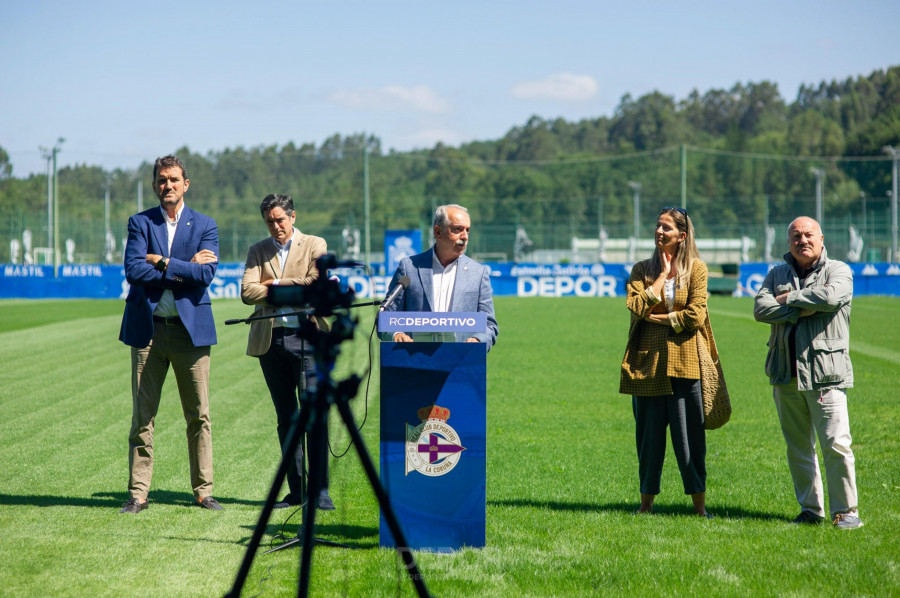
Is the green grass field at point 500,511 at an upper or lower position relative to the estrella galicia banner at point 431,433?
lower

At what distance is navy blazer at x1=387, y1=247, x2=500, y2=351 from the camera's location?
5527 mm

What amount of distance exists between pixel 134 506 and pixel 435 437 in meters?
2.30

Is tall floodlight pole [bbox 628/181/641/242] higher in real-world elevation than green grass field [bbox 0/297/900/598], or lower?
higher

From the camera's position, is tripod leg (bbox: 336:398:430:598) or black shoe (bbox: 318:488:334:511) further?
black shoe (bbox: 318:488:334:511)

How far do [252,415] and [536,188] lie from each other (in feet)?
222

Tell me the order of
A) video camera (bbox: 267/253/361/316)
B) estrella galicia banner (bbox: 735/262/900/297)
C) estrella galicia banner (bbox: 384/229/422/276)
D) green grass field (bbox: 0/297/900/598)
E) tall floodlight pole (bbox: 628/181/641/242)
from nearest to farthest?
video camera (bbox: 267/253/361/316)
green grass field (bbox: 0/297/900/598)
estrella galicia banner (bbox: 384/229/422/276)
estrella galicia banner (bbox: 735/262/900/297)
tall floodlight pole (bbox: 628/181/641/242)

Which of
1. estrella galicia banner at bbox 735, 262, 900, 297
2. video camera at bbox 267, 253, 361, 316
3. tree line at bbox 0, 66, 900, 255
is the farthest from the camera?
tree line at bbox 0, 66, 900, 255

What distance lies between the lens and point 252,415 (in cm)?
1012

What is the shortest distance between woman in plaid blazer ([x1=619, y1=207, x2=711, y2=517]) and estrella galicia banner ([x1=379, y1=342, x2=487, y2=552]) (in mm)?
1329

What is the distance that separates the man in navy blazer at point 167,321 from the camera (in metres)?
6.03

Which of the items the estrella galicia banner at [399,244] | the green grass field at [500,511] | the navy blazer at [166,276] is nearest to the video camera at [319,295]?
the green grass field at [500,511]

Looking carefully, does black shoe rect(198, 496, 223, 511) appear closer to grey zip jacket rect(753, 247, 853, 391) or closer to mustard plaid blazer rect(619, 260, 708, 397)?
mustard plaid blazer rect(619, 260, 708, 397)

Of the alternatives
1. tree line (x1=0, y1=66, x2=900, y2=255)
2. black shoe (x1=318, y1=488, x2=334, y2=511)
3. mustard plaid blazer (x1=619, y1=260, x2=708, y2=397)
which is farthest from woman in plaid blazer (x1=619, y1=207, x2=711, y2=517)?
tree line (x1=0, y1=66, x2=900, y2=255)

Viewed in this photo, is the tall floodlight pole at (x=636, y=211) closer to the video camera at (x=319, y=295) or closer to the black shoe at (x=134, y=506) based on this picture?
the black shoe at (x=134, y=506)
